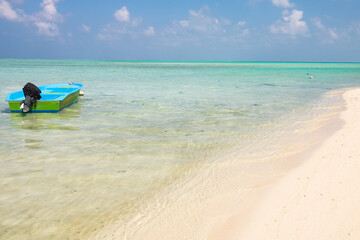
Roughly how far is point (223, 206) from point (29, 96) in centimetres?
965

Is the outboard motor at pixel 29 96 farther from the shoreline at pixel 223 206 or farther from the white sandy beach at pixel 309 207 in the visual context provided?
the white sandy beach at pixel 309 207

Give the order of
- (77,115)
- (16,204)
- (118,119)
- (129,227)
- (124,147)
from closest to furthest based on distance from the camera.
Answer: (129,227) < (16,204) < (124,147) < (118,119) < (77,115)

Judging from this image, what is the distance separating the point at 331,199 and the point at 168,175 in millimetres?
2671

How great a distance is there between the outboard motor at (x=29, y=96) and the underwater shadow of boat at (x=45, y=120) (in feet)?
1.11

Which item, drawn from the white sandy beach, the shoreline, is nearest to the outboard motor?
the shoreline

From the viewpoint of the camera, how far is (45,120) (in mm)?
10195

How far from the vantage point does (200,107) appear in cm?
1277

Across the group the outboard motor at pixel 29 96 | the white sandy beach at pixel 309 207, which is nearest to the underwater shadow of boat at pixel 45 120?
the outboard motor at pixel 29 96

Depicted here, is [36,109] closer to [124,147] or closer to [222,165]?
[124,147]

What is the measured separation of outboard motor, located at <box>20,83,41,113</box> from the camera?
427 inches

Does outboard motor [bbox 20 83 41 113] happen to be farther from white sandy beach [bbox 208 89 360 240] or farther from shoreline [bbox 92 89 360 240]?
white sandy beach [bbox 208 89 360 240]

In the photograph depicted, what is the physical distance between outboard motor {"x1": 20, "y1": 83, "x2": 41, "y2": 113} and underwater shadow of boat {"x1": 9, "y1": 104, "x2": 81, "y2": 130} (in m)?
0.34

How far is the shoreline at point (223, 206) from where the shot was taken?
3473 millimetres

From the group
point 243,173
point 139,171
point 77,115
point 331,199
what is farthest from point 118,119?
point 331,199
